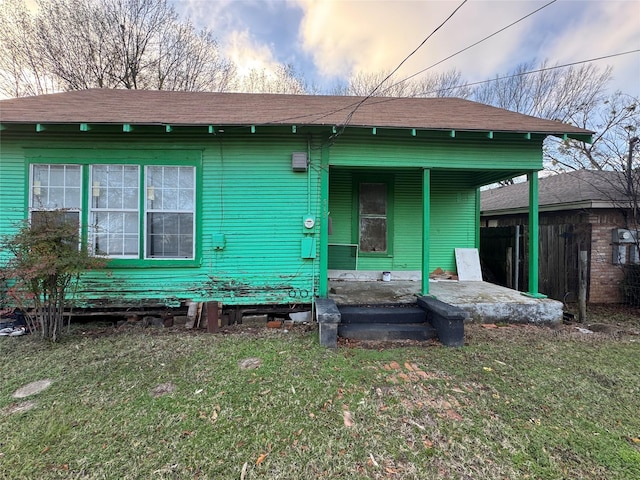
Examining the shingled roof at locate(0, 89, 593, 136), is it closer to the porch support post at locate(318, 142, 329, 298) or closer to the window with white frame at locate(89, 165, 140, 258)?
the porch support post at locate(318, 142, 329, 298)

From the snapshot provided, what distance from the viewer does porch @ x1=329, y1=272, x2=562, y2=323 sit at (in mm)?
4871

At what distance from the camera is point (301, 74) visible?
678 inches

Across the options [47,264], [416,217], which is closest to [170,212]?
[47,264]

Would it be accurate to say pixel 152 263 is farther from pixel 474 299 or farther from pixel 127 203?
pixel 474 299

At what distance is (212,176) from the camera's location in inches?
197

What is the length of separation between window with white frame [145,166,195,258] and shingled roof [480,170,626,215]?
8651mm

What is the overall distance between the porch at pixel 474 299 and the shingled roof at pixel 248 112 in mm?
2827

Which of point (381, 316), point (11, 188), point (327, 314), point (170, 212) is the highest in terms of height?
point (11, 188)

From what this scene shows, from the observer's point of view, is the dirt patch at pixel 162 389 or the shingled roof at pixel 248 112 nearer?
the dirt patch at pixel 162 389

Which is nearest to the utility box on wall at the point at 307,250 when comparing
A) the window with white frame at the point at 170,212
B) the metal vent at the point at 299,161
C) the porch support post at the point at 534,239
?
the metal vent at the point at 299,161

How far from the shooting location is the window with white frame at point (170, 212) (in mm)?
4941

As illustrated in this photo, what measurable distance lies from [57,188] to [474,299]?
7142mm

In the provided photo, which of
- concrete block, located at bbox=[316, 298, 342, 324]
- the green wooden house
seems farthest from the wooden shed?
concrete block, located at bbox=[316, 298, 342, 324]

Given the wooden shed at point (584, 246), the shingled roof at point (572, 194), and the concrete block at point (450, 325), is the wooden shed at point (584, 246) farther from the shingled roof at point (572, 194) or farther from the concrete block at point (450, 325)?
the concrete block at point (450, 325)
